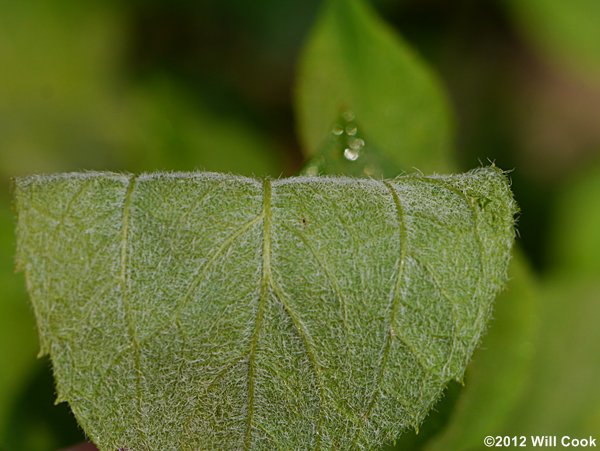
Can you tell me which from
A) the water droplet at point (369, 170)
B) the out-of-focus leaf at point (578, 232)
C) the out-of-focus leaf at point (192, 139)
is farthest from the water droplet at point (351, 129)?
the out-of-focus leaf at point (578, 232)

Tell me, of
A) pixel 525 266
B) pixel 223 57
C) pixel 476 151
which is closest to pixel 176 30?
pixel 223 57

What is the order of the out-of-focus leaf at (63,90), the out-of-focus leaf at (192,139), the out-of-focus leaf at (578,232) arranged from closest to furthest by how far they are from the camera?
the out-of-focus leaf at (192,139) → the out-of-focus leaf at (578,232) → the out-of-focus leaf at (63,90)

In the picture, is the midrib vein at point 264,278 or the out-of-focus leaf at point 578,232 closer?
the midrib vein at point 264,278

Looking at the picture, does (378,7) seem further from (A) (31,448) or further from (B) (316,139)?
(A) (31,448)

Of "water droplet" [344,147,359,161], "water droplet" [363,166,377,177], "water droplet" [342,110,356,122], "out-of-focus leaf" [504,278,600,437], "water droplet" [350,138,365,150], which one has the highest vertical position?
"water droplet" [342,110,356,122]

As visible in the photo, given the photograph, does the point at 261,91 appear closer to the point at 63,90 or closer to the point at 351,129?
the point at 63,90

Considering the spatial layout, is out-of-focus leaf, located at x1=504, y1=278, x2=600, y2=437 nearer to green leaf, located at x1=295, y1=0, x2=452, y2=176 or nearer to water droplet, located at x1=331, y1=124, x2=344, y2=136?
green leaf, located at x1=295, y1=0, x2=452, y2=176

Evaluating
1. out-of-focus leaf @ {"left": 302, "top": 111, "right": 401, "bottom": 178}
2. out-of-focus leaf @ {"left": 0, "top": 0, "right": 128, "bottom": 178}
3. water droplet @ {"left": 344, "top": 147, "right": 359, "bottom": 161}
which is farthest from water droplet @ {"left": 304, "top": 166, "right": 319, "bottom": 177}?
out-of-focus leaf @ {"left": 0, "top": 0, "right": 128, "bottom": 178}

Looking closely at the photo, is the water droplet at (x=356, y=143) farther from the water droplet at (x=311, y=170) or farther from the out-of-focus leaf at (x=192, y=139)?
the out-of-focus leaf at (x=192, y=139)
